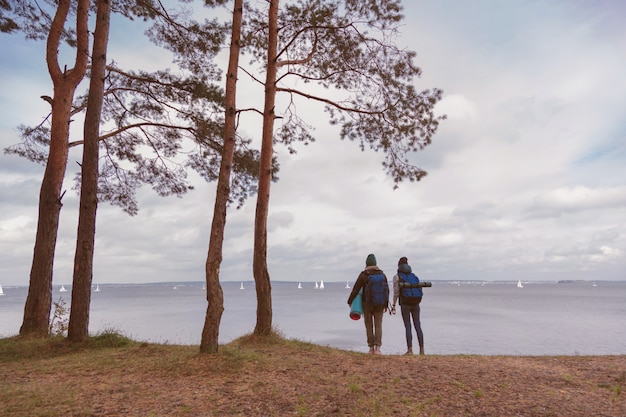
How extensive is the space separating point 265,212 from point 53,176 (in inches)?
212

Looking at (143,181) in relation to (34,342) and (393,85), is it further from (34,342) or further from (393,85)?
(393,85)

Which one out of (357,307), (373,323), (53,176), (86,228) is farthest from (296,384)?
(53,176)

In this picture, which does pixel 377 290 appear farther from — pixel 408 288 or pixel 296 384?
pixel 296 384

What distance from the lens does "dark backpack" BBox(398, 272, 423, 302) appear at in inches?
394

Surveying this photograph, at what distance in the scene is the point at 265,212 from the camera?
1068 centimetres

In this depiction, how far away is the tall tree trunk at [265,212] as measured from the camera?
10.6m

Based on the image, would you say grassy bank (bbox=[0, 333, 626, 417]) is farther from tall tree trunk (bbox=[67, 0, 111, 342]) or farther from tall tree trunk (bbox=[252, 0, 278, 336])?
tall tree trunk (bbox=[252, 0, 278, 336])

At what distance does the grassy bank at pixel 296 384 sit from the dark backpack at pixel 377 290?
1.11m

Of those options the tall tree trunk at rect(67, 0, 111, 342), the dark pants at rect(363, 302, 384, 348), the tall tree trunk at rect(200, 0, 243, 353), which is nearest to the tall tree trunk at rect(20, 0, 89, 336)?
the tall tree trunk at rect(67, 0, 111, 342)

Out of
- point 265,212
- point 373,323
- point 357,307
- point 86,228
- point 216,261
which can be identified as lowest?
point 373,323

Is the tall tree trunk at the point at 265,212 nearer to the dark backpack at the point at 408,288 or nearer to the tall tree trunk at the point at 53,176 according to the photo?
the dark backpack at the point at 408,288

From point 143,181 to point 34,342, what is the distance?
252 inches

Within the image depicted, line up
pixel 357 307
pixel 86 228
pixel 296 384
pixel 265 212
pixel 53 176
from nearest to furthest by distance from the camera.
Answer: pixel 296 384 → pixel 357 307 → pixel 86 228 → pixel 265 212 → pixel 53 176

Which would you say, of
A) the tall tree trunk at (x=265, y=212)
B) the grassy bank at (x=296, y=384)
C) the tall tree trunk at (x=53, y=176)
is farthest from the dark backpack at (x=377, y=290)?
the tall tree trunk at (x=53, y=176)
